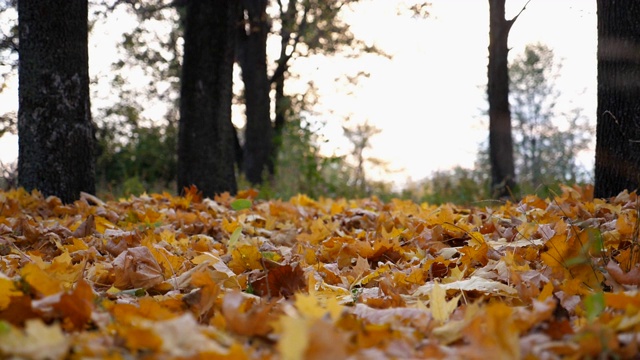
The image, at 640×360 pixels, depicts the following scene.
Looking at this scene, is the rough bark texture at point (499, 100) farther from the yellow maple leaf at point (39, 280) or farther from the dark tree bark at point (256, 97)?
the yellow maple leaf at point (39, 280)

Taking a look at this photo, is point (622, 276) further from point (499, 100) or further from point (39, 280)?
point (499, 100)

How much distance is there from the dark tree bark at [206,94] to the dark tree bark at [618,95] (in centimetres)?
432

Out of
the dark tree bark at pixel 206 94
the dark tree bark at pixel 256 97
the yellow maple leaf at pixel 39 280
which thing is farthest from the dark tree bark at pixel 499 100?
the yellow maple leaf at pixel 39 280

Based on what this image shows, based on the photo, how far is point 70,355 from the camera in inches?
46.3

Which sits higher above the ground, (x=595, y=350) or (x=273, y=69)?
(x=273, y=69)

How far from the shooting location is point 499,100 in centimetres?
903

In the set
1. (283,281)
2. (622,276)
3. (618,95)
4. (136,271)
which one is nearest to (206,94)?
(618,95)

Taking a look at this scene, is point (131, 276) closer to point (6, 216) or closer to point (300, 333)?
point (300, 333)

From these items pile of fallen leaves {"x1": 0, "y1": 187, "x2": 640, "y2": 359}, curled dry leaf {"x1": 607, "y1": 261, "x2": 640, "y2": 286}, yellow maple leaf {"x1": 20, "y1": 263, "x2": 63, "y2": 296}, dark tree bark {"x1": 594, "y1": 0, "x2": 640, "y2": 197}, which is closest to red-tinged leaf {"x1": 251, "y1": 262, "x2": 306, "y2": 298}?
pile of fallen leaves {"x1": 0, "y1": 187, "x2": 640, "y2": 359}

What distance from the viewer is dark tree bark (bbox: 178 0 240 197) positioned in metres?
6.94

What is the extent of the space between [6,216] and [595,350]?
3.55 meters

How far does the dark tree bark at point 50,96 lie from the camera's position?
16.0 feet

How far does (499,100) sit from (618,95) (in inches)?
204

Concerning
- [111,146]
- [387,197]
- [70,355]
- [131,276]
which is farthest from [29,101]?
[111,146]
